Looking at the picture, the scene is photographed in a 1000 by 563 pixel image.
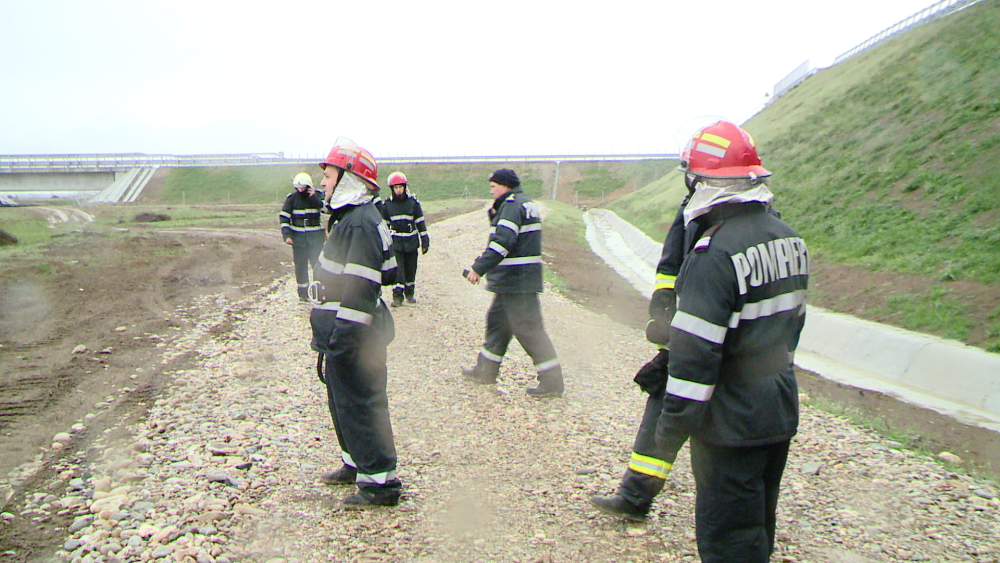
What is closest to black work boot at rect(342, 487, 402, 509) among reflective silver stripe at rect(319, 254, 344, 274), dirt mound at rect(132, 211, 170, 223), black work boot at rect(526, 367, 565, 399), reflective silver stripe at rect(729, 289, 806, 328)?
reflective silver stripe at rect(319, 254, 344, 274)

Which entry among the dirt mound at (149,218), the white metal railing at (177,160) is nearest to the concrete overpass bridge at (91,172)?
the white metal railing at (177,160)

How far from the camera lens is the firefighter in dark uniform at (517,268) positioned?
6.86 meters

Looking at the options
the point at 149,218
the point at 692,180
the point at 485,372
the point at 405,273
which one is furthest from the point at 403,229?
the point at 149,218

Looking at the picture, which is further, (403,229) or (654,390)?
(403,229)

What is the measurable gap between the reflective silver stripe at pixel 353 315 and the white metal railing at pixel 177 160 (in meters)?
73.6

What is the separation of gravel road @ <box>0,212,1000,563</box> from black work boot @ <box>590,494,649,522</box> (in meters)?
0.06

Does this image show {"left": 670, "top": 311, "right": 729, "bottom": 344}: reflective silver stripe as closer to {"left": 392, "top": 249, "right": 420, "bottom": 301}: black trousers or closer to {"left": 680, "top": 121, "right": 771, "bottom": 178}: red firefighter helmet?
{"left": 680, "top": 121, "right": 771, "bottom": 178}: red firefighter helmet

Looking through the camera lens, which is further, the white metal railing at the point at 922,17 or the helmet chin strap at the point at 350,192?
the white metal railing at the point at 922,17

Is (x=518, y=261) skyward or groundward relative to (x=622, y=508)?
skyward

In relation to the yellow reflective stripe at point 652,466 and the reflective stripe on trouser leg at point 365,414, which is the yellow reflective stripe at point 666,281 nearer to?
the yellow reflective stripe at point 652,466

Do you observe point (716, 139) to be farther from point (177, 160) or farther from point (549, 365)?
point (177, 160)

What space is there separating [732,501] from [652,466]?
1.48 metres

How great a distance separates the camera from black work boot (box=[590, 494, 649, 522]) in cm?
456

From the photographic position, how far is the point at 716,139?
317 centimetres
